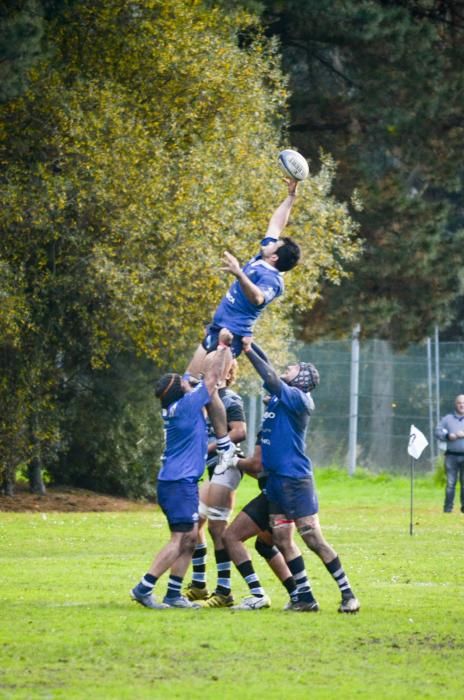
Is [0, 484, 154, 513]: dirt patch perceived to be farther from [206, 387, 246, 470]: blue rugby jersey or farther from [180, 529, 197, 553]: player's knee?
[180, 529, 197, 553]: player's knee

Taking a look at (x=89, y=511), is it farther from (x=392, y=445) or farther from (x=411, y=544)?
(x=392, y=445)

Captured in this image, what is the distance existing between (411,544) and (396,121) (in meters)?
18.9

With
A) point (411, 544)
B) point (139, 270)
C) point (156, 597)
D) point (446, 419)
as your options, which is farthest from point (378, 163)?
point (156, 597)

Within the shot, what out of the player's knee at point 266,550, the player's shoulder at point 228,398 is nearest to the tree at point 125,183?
the player's shoulder at point 228,398

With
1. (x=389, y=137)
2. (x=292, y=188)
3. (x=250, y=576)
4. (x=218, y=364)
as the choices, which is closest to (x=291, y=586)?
(x=250, y=576)

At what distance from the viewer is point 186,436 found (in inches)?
554

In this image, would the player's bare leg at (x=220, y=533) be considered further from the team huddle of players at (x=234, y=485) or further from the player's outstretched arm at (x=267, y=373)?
the player's outstretched arm at (x=267, y=373)

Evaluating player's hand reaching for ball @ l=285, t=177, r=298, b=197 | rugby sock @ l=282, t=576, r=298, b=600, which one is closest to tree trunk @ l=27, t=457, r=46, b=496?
player's hand reaching for ball @ l=285, t=177, r=298, b=197

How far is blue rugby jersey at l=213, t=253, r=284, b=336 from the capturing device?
51.8 ft

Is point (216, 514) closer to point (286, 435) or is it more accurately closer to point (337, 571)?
point (286, 435)

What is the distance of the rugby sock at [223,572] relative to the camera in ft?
48.4

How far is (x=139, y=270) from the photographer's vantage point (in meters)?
30.3

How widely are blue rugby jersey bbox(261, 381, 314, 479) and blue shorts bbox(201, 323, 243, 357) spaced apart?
130cm

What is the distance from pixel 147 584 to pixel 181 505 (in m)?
0.74
